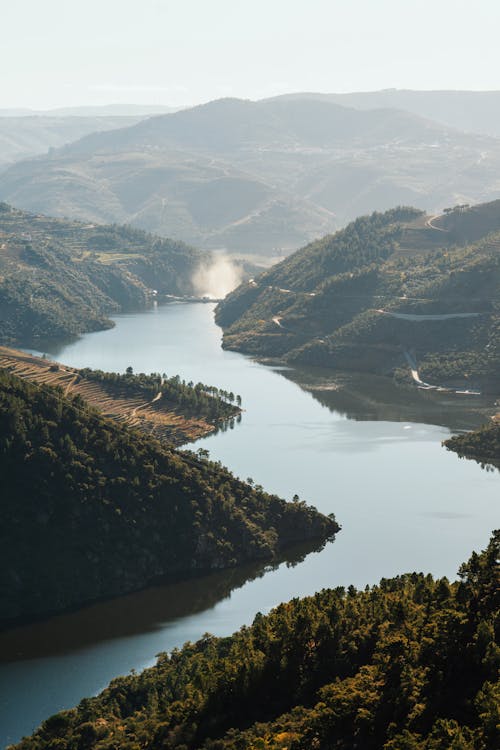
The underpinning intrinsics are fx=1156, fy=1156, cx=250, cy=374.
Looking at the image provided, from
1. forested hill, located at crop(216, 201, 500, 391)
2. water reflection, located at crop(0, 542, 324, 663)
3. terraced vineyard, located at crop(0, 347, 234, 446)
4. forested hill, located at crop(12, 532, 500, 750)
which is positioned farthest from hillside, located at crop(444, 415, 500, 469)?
forested hill, located at crop(12, 532, 500, 750)

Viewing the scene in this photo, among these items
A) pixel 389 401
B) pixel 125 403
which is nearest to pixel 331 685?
pixel 125 403

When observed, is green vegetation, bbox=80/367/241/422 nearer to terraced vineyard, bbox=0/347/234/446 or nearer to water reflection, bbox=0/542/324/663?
terraced vineyard, bbox=0/347/234/446

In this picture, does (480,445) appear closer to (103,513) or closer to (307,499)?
(307,499)

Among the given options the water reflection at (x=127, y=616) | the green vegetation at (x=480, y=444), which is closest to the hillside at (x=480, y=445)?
the green vegetation at (x=480, y=444)

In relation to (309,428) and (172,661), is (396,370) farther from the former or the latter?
(172,661)

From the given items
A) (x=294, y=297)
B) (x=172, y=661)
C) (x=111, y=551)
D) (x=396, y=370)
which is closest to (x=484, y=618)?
(x=172, y=661)

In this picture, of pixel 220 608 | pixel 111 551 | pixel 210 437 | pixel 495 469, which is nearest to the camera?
pixel 220 608
